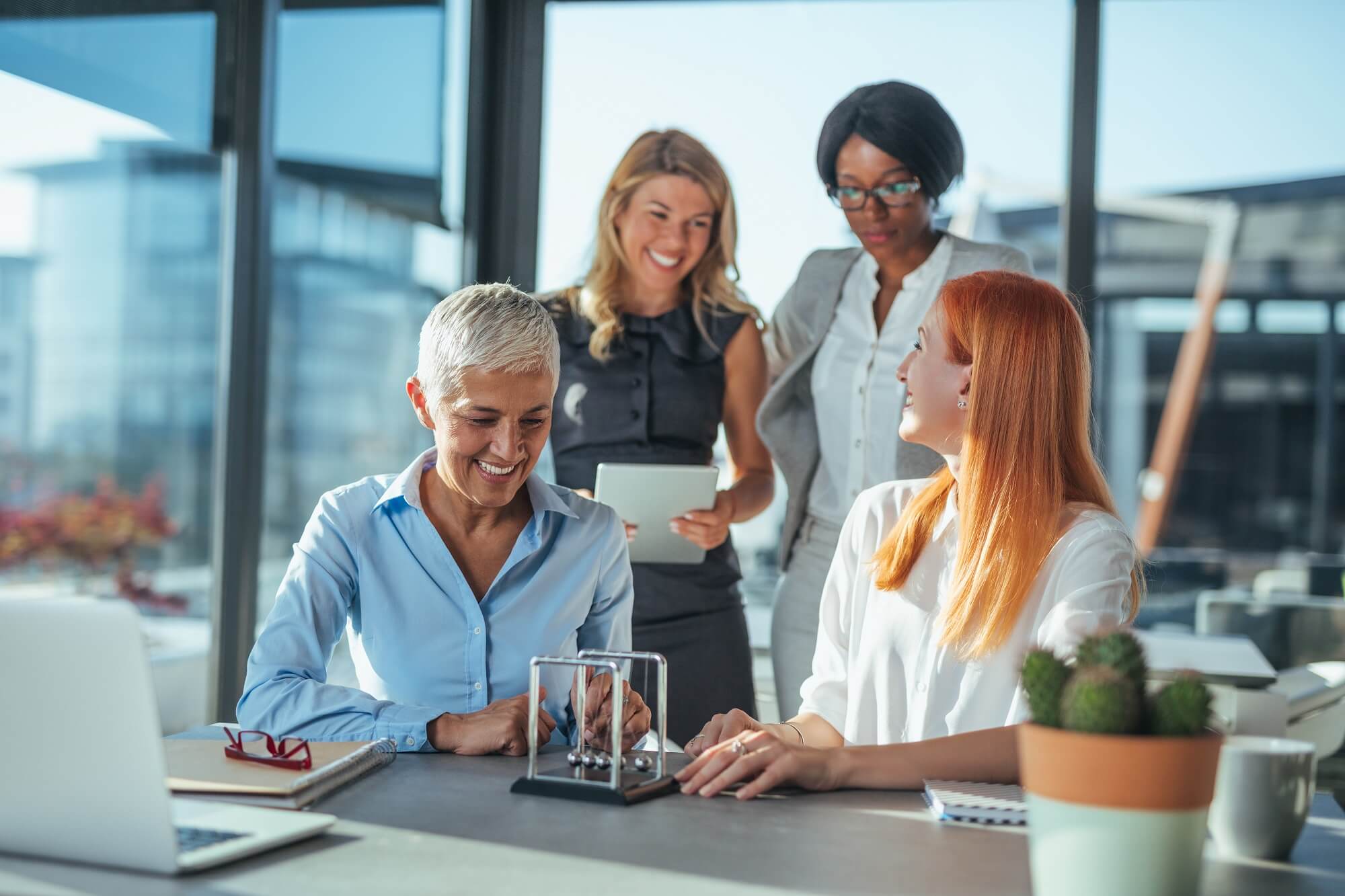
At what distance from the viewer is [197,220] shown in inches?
111

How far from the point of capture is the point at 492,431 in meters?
1.84

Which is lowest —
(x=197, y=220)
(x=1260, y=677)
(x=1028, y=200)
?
(x=1260, y=677)

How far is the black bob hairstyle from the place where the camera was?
270cm

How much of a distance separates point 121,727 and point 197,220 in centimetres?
193

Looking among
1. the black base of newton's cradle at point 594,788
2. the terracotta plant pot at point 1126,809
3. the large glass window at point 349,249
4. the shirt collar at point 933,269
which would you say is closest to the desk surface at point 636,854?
the black base of newton's cradle at point 594,788

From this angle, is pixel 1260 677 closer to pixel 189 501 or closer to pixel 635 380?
pixel 635 380

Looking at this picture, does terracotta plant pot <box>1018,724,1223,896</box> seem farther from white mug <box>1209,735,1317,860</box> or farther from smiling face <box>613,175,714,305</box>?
smiling face <box>613,175,714,305</box>

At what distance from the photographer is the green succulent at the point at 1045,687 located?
3.38ft

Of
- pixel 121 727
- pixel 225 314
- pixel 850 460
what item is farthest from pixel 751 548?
pixel 121 727

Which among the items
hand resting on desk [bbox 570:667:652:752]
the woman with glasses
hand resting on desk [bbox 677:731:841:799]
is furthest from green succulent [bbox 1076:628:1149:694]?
the woman with glasses

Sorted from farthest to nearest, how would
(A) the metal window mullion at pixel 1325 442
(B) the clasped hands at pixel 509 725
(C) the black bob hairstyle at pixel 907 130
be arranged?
(A) the metal window mullion at pixel 1325 442
(C) the black bob hairstyle at pixel 907 130
(B) the clasped hands at pixel 509 725

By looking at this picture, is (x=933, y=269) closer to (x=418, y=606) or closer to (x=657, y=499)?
(x=657, y=499)

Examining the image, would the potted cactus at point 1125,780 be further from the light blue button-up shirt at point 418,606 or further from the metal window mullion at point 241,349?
the metal window mullion at point 241,349

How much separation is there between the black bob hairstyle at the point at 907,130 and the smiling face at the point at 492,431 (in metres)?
1.16
